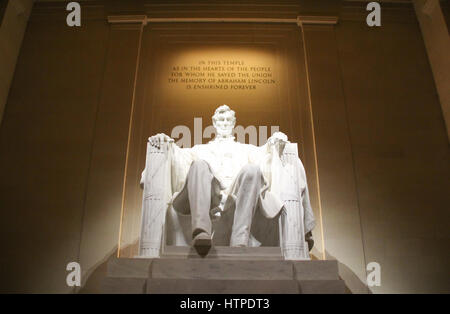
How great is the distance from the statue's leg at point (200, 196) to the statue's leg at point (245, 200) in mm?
243

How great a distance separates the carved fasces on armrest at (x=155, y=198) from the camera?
3574 mm

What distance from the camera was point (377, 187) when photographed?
5.38 m

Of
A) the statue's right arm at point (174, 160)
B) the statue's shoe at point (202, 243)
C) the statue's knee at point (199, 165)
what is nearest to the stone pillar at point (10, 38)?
the statue's right arm at point (174, 160)

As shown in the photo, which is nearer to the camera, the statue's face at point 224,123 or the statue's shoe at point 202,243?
the statue's shoe at point 202,243

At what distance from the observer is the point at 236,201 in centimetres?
354

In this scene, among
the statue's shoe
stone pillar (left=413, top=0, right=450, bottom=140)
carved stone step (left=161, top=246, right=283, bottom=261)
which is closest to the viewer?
the statue's shoe

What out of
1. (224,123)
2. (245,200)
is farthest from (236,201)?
(224,123)

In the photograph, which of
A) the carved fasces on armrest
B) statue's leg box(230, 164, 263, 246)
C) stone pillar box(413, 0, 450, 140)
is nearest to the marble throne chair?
the carved fasces on armrest

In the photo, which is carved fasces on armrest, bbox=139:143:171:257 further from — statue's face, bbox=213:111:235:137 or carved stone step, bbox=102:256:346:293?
statue's face, bbox=213:111:235:137

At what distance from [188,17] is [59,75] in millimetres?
1943

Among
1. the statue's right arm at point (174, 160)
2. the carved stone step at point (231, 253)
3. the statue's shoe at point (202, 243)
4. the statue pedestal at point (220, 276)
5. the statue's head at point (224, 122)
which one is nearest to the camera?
the statue pedestal at point (220, 276)

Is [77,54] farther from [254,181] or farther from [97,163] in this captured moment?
[254,181]

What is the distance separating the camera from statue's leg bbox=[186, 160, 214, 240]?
126 inches

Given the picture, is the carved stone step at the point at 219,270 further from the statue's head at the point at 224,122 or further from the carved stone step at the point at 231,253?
the statue's head at the point at 224,122
